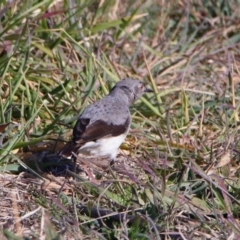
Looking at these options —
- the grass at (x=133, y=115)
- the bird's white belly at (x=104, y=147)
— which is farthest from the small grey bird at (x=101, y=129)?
the grass at (x=133, y=115)

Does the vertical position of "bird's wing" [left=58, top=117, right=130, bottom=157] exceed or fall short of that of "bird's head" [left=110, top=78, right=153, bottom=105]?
it exceeds it

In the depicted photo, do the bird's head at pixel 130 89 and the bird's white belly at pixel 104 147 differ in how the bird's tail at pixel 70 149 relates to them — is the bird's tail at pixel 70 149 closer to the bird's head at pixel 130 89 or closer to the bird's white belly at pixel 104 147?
the bird's white belly at pixel 104 147

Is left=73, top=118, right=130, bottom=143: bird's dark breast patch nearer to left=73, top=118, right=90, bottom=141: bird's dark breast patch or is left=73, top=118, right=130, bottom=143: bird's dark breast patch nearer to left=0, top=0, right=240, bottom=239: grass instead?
left=73, top=118, right=90, bottom=141: bird's dark breast patch

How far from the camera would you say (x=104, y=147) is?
5961 mm

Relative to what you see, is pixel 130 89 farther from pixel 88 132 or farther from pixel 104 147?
pixel 88 132

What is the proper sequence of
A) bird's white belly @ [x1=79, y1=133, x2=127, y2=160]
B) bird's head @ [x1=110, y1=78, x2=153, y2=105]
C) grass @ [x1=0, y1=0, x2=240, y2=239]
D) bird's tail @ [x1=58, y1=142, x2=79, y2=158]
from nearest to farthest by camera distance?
grass @ [x1=0, y1=0, x2=240, y2=239] → bird's tail @ [x1=58, y1=142, x2=79, y2=158] → bird's white belly @ [x1=79, y1=133, x2=127, y2=160] → bird's head @ [x1=110, y1=78, x2=153, y2=105]

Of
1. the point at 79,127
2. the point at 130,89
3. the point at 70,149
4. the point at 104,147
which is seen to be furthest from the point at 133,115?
the point at 70,149

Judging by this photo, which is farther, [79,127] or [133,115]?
[133,115]

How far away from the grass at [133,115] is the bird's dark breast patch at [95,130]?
0.27m

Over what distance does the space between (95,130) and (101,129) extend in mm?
80

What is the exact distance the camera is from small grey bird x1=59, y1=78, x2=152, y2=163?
5.77 m

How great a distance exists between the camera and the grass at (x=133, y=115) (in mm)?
4930

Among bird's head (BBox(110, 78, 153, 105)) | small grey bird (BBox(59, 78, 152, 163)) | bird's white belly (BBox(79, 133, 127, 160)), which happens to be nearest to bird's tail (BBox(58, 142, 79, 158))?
small grey bird (BBox(59, 78, 152, 163))

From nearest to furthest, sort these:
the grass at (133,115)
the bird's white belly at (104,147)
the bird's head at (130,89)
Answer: the grass at (133,115), the bird's white belly at (104,147), the bird's head at (130,89)
